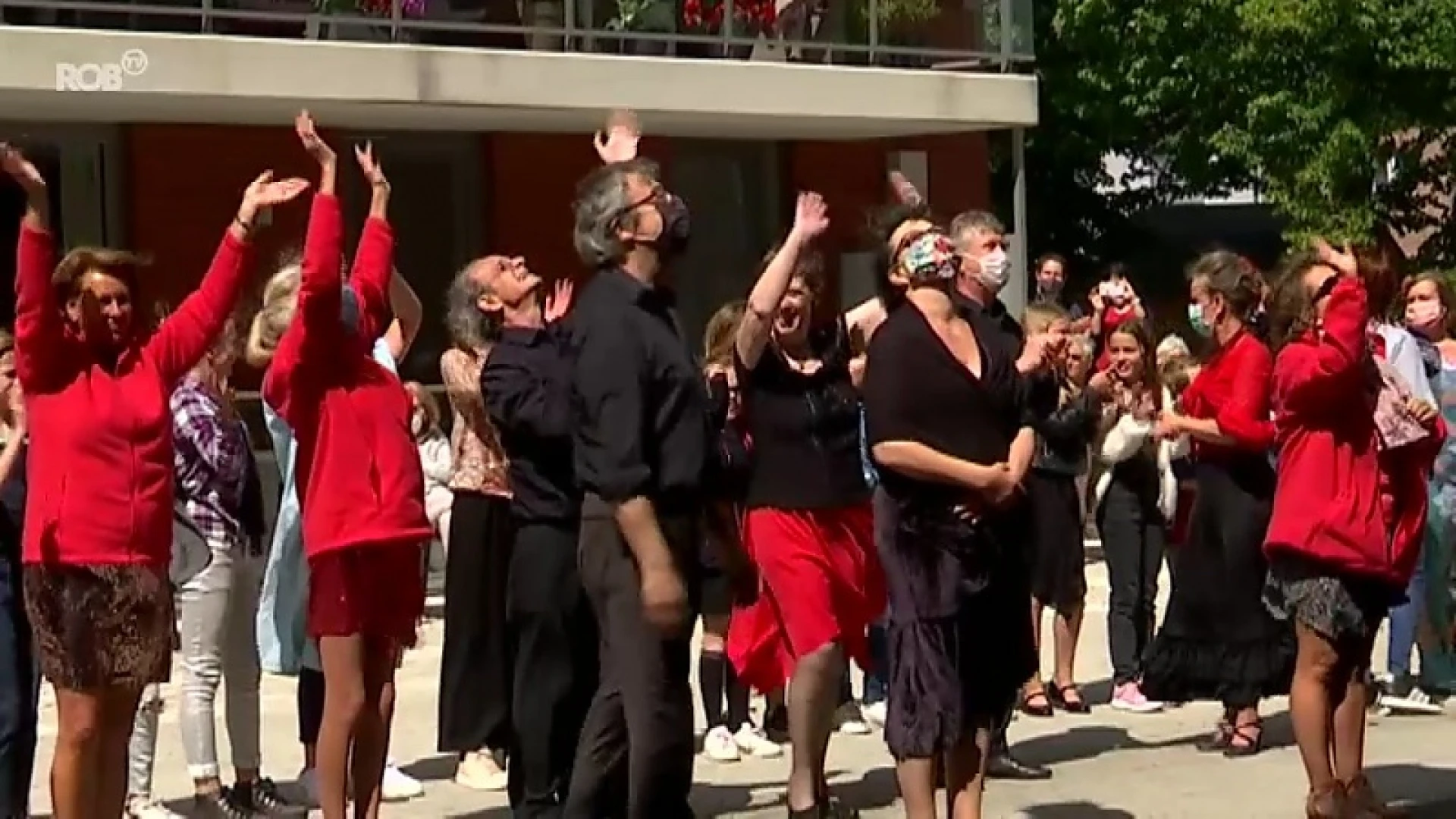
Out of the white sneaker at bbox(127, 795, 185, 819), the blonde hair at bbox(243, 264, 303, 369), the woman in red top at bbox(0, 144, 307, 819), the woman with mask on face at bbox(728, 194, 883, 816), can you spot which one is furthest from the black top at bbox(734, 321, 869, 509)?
the white sneaker at bbox(127, 795, 185, 819)

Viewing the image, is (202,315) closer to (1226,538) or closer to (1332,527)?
(1332,527)

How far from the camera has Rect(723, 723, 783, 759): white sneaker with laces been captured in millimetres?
10164

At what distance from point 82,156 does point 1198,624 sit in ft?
32.1

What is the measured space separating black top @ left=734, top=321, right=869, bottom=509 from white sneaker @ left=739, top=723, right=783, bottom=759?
174cm

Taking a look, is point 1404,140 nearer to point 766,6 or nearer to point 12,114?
point 766,6

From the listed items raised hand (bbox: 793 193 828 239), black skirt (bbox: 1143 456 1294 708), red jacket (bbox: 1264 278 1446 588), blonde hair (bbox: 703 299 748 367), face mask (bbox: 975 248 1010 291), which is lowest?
black skirt (bbox: 1143 456 1294 708)

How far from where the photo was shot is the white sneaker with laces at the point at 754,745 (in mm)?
10164

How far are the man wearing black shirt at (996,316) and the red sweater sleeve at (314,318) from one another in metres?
1.86

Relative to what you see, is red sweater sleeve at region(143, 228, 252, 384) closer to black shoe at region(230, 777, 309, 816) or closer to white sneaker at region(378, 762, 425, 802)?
black shoe at region(230, 777, 309, 816)

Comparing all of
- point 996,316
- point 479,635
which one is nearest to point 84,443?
point 479,635

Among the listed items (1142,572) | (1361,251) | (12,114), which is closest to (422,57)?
(12,114)

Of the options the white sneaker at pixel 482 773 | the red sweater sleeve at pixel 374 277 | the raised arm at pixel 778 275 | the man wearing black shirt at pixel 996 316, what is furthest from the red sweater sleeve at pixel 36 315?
the white sneaker at pixel 482 773

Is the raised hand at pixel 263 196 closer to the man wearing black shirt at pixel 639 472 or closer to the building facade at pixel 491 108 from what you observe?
the man wearing black shirt at pixel 639 472

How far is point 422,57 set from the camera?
16422 mm
